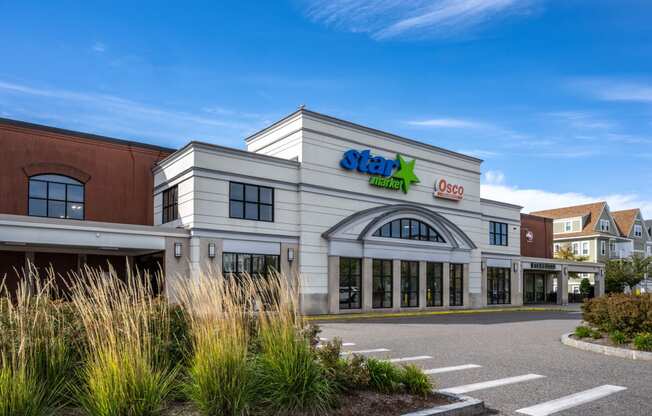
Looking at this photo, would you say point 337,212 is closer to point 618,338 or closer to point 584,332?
point 584,332

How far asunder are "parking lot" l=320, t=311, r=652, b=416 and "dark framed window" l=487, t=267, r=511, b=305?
710 inches

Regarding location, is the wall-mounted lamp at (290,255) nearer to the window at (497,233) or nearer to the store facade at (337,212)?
the store facade at (337,212)

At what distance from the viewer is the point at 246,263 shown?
24.5 meters

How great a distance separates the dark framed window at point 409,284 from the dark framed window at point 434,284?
0.97m

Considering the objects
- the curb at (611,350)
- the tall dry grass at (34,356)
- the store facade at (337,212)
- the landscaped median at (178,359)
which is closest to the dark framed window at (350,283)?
the store facade at (337,212)

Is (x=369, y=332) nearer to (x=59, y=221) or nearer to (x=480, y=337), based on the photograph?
(x=480, y=337)

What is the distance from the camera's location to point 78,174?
80.3 ft

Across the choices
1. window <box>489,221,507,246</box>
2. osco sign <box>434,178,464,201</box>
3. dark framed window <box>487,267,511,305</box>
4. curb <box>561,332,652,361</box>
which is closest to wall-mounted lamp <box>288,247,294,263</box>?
osco sign <box>434,178,464,201</box>

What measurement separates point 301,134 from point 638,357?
1769 cm

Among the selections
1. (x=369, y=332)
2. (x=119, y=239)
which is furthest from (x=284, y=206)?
(x=369, y=332)

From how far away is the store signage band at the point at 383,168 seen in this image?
28.3 meters

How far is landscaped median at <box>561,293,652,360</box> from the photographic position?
12.8 metres

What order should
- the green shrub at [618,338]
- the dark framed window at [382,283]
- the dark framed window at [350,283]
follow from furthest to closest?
the dark framed window at [382,283], the dark framed window at [350,283], the green shrub at [618,338]

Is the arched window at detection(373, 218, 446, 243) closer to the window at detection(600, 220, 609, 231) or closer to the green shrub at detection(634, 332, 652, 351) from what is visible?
the green shrub at detection(634, 332, 652, 351)
